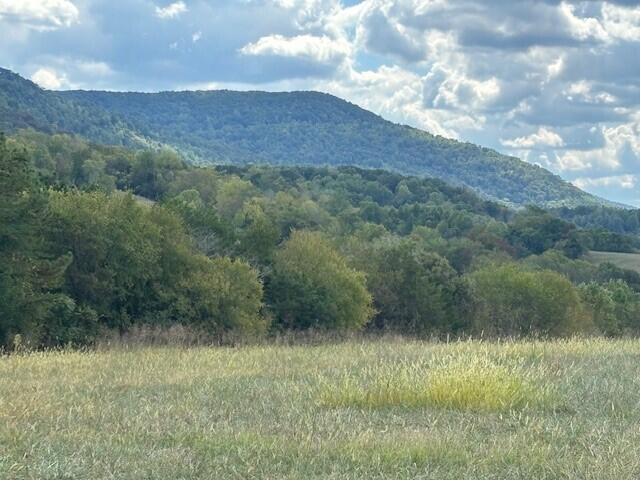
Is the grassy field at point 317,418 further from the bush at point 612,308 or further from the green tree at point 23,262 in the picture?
the bush at point 612,308

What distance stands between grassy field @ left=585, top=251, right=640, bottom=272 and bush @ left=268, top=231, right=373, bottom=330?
7279cm

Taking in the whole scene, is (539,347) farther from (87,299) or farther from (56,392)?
(87,299)

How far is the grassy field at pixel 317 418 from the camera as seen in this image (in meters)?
6.18

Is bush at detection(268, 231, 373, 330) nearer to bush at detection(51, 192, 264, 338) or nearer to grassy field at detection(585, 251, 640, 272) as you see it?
bush at detection(51, 192, 264, 338)

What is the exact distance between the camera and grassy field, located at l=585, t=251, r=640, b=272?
115375mm

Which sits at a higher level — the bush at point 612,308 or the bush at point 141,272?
the bush at point 141,272

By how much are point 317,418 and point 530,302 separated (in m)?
56.0

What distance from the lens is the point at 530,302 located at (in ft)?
202

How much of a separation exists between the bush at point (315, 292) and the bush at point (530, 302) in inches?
461

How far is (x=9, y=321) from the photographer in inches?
1129

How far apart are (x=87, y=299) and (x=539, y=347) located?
26539mm

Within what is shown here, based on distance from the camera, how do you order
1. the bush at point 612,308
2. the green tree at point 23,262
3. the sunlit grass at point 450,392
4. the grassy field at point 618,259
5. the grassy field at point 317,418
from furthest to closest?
the grassy field at point 618,259 < the bush at point 612,308 < the green tree at point 23,262 < the sunlit grass at point 450,392 < the grassy field at point 317,418

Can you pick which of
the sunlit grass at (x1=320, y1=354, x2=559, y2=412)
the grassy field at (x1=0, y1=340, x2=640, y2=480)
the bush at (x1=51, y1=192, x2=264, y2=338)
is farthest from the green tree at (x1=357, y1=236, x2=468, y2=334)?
the sunlit grass at (x1=320, y1=354, x2=559, y2=412)

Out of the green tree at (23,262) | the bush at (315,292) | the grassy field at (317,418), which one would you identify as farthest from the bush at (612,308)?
the grassy field at (317,418)
